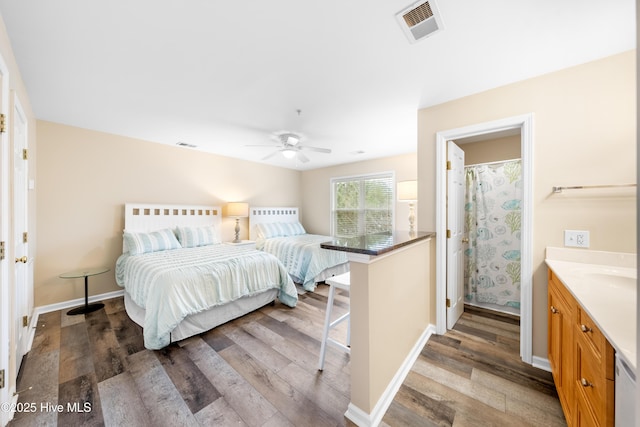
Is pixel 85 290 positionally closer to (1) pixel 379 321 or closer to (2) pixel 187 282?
(2) pixel 187 282

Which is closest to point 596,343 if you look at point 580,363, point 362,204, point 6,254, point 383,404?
point 580,363

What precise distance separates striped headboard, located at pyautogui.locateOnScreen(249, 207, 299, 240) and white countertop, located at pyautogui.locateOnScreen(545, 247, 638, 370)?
15.4 ft

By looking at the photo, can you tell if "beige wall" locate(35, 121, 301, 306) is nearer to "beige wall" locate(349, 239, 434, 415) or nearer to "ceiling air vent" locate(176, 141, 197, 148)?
"ceiling air vent" locate(176, 141, 197, 148)

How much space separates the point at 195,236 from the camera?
3898mm

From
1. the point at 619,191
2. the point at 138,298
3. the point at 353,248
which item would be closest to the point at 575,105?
the point at 619,191

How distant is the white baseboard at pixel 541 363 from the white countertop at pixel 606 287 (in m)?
0.82

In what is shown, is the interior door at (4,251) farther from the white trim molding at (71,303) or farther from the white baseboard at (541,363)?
the white baseboard at (541,363)

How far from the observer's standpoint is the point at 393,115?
279 cm

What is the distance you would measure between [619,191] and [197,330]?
3748 millimetres

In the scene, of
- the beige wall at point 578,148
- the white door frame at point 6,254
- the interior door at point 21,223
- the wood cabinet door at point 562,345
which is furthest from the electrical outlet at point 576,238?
the interior door at point 21,223

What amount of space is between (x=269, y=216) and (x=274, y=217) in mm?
155

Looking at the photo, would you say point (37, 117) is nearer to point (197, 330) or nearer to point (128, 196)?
point (128, 196)

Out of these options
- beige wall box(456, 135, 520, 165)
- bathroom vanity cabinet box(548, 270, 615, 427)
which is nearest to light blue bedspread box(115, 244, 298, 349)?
bathroom vanity cabinet box(548, 270, 615, 427)

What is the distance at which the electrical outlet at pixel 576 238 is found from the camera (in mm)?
1744
